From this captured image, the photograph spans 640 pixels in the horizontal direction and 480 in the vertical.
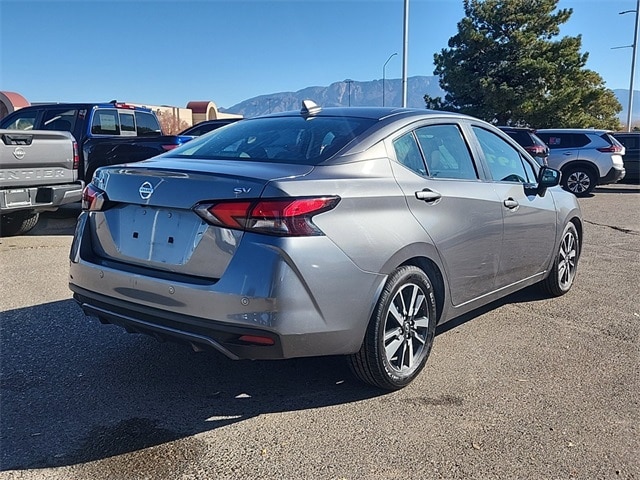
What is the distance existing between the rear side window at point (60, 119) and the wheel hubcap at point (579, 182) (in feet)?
40.3

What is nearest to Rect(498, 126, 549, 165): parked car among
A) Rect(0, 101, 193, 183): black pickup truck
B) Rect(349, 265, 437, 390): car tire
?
Rect(0, 101, 193, 183): black pickup truck

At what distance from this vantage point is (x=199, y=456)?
9.12ft

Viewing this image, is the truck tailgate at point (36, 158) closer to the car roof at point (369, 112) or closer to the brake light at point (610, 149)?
the car roof at point (369, 112)

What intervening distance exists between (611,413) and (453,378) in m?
0.89

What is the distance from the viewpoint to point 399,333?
11.4 ft

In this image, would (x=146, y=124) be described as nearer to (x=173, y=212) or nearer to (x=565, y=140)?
(x=173, y=212)

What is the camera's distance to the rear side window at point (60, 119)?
9.50 meters

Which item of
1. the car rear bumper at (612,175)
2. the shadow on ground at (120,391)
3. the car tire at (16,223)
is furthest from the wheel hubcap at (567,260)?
the car rear bumper at (612,175)

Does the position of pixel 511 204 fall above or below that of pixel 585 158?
below

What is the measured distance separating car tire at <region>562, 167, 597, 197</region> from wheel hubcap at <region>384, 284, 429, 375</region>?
43.9 ft

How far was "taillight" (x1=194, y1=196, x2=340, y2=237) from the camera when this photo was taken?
9.29 ft

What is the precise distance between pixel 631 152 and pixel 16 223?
1642cm

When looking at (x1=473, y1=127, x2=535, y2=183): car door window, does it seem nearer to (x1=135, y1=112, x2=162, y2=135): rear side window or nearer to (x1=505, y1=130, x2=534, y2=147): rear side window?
(x1=135, y1=112, x2=162, y2=135): rear side window

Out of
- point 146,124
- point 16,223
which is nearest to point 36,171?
point 16,223
